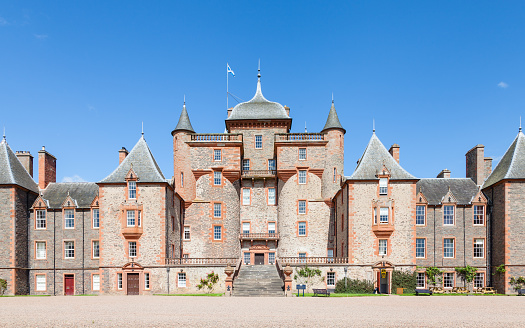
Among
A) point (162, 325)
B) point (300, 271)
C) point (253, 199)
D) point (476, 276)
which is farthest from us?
point (253, 199)

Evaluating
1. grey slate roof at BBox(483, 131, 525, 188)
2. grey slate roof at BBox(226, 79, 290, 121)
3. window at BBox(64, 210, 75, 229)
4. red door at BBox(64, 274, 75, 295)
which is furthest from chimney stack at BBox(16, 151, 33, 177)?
grey slate roof at BBox(483, 131, 525, 188)

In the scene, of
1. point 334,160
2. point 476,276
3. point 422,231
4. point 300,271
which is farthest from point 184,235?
point 476,276

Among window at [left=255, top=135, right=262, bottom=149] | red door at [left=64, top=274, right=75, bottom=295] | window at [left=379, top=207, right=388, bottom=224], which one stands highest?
window at [left=255, top=135, right=262, bottom=149]

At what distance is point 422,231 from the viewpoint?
128 feet

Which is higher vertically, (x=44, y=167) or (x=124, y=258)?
(x=44, y=167)

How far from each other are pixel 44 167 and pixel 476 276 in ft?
128

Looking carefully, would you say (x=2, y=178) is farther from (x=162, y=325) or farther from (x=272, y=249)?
(x=162, y=325)

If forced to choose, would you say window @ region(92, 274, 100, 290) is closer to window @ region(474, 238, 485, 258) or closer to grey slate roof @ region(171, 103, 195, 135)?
grey slate roof @ region(171, 103, 195, 135)

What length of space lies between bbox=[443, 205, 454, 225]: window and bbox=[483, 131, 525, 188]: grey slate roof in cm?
392

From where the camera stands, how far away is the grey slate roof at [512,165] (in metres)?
36.5

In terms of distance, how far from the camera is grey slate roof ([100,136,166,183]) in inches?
1453

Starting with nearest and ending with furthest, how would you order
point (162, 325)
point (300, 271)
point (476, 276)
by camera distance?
point (162, 325), point (300, 271), point (476, 276)

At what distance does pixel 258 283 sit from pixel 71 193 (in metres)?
19.3

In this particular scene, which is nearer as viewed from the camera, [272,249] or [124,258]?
[124,258]
